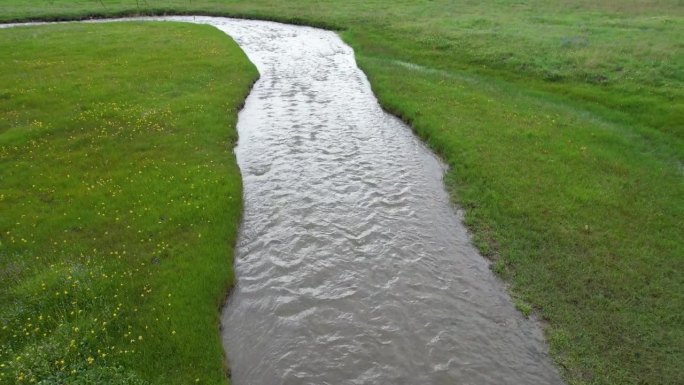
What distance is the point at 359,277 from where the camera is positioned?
53.0ft

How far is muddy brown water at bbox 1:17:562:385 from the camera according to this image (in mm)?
12898

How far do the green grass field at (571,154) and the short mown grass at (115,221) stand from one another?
1036cm

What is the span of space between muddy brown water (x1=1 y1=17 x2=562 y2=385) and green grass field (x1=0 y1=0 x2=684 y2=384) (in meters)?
1.23

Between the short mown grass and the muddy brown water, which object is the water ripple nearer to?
the muddy brown water

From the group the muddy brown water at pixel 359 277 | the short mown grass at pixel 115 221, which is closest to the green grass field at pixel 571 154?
the muddy brown water at pixel 359 277

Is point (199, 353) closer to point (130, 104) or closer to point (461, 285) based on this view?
point (461, 285)

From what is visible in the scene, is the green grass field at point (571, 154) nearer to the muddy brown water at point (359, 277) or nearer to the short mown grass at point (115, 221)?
the muddy brown water at point (359, 277)

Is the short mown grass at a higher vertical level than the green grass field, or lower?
lower

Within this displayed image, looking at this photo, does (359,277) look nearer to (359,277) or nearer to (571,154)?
(359,277)

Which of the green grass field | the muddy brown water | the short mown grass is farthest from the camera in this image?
the green grass field

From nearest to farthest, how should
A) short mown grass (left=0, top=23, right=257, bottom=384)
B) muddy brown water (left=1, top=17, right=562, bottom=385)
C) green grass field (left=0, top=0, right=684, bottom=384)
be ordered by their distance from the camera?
short mown grass (left=0, top=23, right=257, bottom=384) → muddy brown water (left=1, top=17, right=562, bottom=385) → green grass field (left=0, top=0, right=684, bottom=384)

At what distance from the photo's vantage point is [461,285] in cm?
1595

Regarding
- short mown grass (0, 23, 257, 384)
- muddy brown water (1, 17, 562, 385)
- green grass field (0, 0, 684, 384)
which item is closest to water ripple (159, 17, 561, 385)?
muddy brown water (1, 17, 562, 385)

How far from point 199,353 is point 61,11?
6594cm
